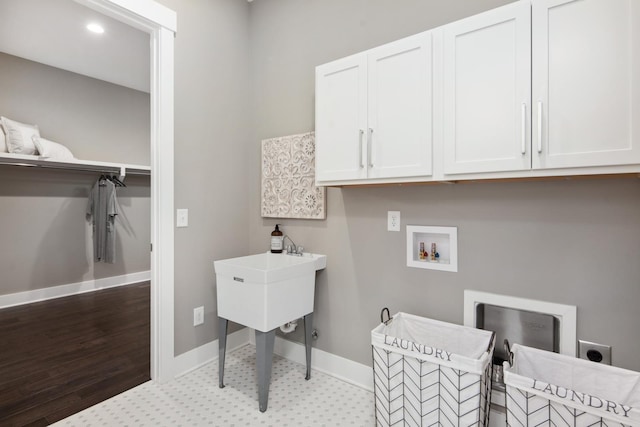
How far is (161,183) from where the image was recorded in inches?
83.2

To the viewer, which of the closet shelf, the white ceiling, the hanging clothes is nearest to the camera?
the white ceiling

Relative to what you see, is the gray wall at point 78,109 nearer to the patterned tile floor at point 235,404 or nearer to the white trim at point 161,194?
the white trim at point 161,194

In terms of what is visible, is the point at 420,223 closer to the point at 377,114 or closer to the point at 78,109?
the point at 377,114

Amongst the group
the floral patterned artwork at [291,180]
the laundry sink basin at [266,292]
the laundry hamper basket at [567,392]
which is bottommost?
the laundry hamper basket at [567,392]

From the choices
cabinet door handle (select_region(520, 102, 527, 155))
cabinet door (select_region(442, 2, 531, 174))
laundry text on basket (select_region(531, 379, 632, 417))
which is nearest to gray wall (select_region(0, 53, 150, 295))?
cabinet door (select_region(442, 2, 531, 174))

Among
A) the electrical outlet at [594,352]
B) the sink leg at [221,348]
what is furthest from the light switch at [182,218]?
the electrical outlet at [594,352]

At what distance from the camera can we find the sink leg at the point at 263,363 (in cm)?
182

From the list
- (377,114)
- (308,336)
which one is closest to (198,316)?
(308,336)

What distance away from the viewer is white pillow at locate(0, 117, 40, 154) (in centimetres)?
337

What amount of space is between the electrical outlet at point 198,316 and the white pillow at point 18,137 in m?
2.83

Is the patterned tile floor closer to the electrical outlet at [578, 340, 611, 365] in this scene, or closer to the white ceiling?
the electrical outlet at [578, 340, 611, 365]

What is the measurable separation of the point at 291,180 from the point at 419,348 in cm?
147

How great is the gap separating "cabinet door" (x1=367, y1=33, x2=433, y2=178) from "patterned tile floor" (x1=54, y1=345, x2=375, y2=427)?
1.34 m

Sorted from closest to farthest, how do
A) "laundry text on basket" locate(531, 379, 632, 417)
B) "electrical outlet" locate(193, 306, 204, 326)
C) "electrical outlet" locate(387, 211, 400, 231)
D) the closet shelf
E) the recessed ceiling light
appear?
1. "laundry text on basket" locate(531, 379, 632, 417)
2. "electrical outlet" locate(387, 211, 400, 231)
3. "electrical outlet" locate(193, 306, 204, 326)
4. the recessed ceiling light
5. the closet shelf
